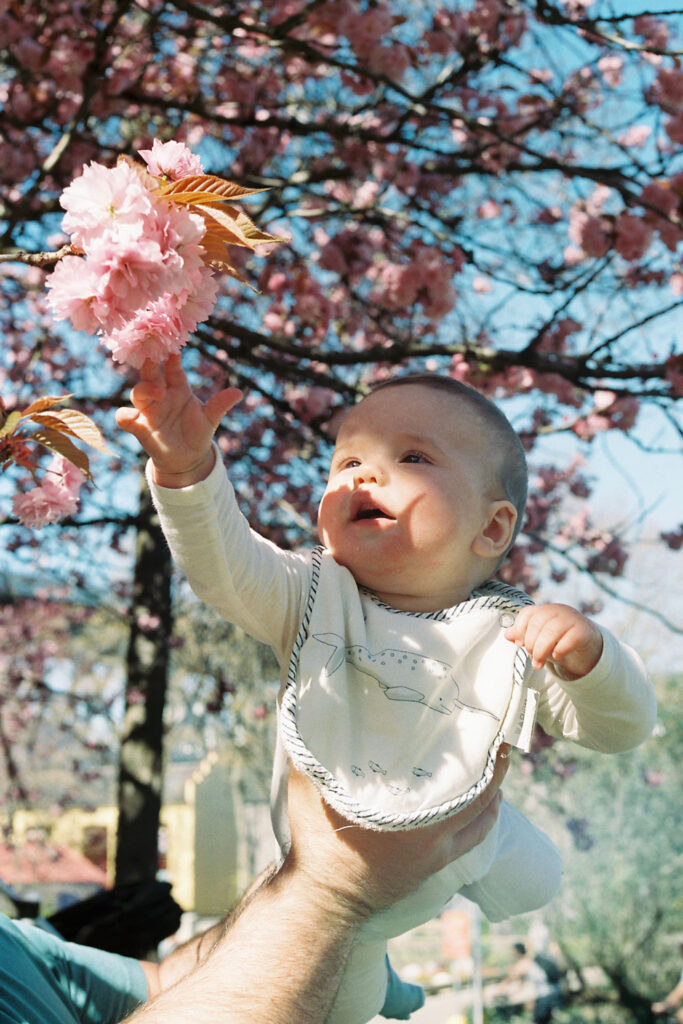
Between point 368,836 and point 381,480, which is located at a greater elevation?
point 381,480

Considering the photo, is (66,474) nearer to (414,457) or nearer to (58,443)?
(58,443)

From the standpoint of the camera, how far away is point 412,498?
1488 mm

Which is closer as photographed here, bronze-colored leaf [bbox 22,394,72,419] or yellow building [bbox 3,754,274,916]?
bronze-colored leaf [bbox 22,394,72,419]

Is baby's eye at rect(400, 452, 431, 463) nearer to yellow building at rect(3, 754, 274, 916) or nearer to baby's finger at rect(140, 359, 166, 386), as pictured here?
baby's finger at rect(140, 359, 166, 386)

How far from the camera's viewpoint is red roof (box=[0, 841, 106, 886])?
1081 cm

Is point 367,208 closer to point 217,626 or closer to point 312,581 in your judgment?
point 312,581

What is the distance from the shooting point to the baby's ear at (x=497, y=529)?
157cm

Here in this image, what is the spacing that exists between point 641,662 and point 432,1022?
23.6 ft

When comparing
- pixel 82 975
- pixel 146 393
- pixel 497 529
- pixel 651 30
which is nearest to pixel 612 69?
pixel 651 30

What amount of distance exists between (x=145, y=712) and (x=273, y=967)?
14.0 ft

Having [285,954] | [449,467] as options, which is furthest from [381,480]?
[285,954]

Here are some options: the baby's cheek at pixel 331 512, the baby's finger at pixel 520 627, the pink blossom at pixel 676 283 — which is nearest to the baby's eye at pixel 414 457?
the baby's cheek at pixel 331 512

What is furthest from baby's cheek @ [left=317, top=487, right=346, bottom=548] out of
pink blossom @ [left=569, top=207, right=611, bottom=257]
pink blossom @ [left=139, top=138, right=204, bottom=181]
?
pink blossom @ [left=569, top=207, right=611, bottom=257]

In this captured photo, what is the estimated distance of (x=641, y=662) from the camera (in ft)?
4.96
